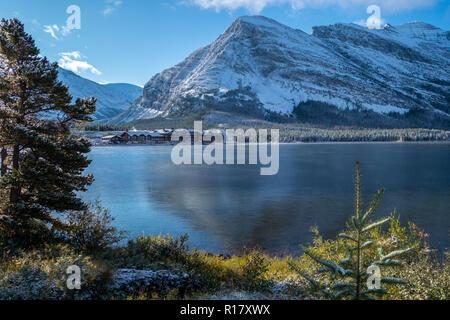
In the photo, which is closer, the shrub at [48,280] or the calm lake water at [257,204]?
the shrub at [48,280]

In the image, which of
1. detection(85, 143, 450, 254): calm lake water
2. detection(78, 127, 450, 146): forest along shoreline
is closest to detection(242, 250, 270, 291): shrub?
detection(85, 143, 450, 254): calm lake water

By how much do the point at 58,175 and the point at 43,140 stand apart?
159 cm

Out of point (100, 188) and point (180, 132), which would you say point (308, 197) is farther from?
point (180, 132)

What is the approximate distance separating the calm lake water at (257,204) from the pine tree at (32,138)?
8760 mm

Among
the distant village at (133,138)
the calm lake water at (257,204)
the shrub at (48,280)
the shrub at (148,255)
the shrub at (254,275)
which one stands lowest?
the calm lake water at (257,204)

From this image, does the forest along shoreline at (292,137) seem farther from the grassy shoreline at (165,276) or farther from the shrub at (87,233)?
the grassy shoreline at (165,276)

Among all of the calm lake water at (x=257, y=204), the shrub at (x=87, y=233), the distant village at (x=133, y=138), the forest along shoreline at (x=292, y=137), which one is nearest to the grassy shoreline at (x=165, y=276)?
the shrub at (x=87, y=233)

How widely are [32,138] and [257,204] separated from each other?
21.1 metres

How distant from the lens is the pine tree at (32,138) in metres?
10.7

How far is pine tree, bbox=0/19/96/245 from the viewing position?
10.7m

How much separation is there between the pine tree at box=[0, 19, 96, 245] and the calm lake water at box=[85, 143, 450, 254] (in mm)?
8760

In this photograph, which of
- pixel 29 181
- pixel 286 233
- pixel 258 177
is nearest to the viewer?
pixel 29 181
